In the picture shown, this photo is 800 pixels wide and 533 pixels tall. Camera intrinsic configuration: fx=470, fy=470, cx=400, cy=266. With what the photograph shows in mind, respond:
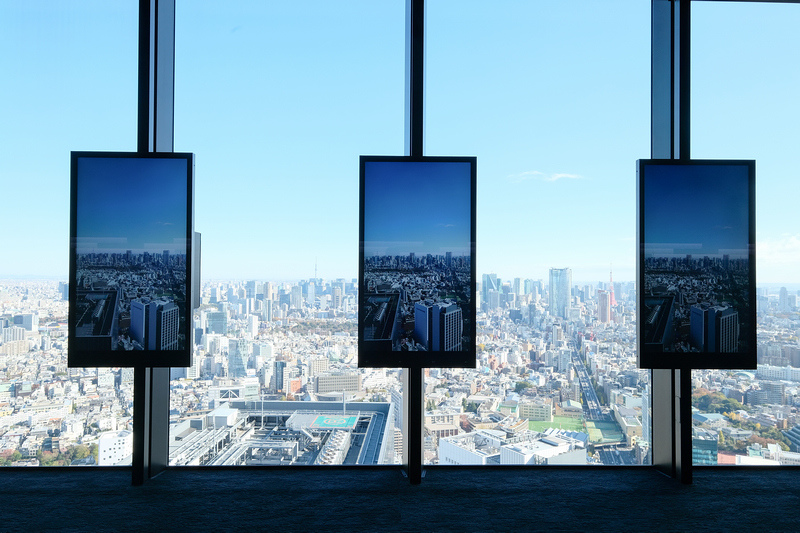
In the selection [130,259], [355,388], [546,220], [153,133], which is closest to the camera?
[130,259]

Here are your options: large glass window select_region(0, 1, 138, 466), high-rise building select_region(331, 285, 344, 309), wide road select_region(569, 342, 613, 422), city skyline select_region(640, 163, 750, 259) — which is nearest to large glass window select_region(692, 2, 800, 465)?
city skyline select_region(640, 163, 750, 259)

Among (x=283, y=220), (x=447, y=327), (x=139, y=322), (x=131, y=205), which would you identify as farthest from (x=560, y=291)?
(x=131, y=205)

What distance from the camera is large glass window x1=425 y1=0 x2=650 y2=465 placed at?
3.85 metres

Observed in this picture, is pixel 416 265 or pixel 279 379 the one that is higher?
pixel 416 265

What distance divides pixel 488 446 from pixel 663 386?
1495 millimetres

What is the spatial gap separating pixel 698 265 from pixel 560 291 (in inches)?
39.6

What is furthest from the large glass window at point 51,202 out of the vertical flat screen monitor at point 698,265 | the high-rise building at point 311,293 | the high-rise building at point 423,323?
the vertical flat screen monitor at point 698,265

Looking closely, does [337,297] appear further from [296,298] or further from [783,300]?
[783,300]

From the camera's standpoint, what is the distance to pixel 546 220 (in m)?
3.96

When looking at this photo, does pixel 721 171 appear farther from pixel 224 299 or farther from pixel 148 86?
pixel 148 86

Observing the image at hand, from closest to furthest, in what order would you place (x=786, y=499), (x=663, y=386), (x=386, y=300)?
(x=786, y=499)
(x=386, y=300)
(x=663, y=386)

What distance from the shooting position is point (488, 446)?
383 centimetres

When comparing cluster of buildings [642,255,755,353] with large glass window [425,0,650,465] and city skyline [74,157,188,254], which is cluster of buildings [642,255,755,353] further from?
city skyline [74,157,188,254]

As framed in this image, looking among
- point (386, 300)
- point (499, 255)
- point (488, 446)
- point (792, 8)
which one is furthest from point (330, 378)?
point (792, 8)
